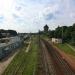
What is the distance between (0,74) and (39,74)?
5.45 metres

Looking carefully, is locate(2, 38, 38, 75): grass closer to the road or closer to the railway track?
the road

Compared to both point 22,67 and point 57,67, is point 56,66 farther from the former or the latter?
point 22,67

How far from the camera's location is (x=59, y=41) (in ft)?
245

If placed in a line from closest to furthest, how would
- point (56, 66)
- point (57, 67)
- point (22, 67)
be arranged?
point (57, 67) < point (56, 66) < point (22, 67)

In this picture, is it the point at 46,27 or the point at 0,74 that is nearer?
the point at 0,74

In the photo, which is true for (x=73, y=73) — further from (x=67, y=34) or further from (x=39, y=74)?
(x=67, y=34)

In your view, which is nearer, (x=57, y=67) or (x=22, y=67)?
(x=57, y=67)

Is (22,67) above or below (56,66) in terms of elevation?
below

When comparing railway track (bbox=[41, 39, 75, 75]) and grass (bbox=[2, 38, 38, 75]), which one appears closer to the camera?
railway track (bbox=[41, 39, 75, 75])

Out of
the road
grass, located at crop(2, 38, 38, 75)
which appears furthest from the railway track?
grass, located at crop(2, 38, 38, 75)

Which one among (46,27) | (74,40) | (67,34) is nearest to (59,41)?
(67,34)

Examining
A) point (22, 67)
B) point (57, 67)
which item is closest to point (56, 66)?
point (57, 67)

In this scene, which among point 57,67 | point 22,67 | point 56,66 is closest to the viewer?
point 57,67

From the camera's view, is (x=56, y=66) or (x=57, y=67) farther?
(x=56, y=66)
